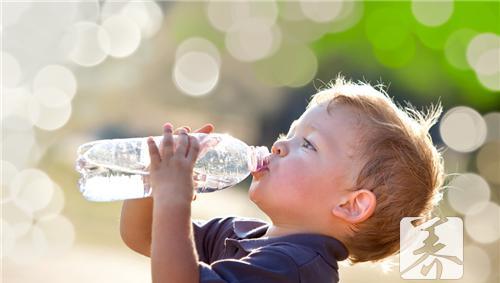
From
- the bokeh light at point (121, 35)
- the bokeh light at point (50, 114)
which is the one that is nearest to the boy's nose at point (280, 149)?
the bokeh light at point (50, 114)

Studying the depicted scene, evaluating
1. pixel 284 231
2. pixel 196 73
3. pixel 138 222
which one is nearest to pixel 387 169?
pixel 284 231

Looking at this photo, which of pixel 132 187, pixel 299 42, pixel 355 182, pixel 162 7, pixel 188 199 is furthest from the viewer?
pixel 162 7

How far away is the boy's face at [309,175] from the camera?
6.52ft

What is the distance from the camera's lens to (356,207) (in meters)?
2.00

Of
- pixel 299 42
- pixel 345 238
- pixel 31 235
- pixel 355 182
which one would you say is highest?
pixel 299 42

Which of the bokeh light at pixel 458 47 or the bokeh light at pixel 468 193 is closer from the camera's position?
the bokeh light at pixel 468 193

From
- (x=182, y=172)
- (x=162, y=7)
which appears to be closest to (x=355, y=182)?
(x=182, y=172)

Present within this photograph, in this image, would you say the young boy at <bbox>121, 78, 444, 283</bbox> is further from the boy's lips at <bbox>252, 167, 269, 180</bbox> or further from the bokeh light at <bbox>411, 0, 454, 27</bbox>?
the bokeh light at <bbox>411, 0, 454, 27</bbox>

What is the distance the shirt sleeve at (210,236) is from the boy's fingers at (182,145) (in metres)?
0.38

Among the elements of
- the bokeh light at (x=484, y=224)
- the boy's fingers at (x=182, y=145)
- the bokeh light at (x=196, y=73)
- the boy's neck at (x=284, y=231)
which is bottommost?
the bokeh light at (x=484, y=224)

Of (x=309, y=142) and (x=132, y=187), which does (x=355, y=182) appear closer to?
(x=309, y=142)

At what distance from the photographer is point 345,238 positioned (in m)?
2.05

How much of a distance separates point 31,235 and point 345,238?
2923mm

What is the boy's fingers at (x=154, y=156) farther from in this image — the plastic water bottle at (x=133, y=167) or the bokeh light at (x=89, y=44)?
the bokeh light at (x=89, y=44)
